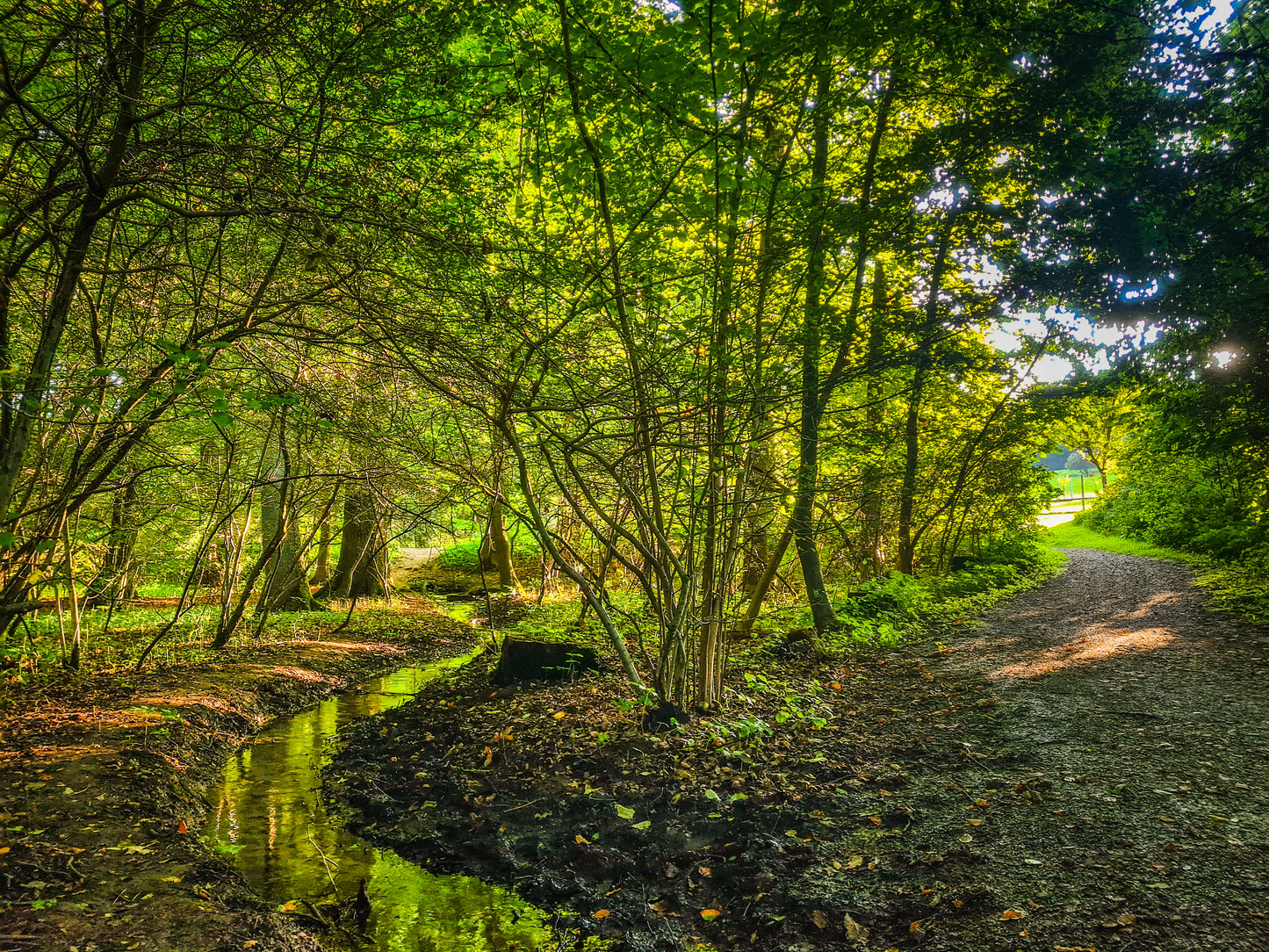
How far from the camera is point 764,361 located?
575cm

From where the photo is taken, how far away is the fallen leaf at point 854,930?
3.01m

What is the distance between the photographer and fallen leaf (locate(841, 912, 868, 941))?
3.01 m

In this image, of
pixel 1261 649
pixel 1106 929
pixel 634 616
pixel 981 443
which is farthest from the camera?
pixel 981 443

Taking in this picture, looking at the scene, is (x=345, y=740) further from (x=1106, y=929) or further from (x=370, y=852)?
(x=1106, y=929)

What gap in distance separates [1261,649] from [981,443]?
6.47 metres

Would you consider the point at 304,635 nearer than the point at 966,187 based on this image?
No

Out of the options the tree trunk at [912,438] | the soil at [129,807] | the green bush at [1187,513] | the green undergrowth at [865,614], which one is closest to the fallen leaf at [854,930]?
the soil at [129,807]

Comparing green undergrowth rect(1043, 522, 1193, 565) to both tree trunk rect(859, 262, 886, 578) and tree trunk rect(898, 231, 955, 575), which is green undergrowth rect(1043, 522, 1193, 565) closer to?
tree trunk rect(898, 231, 955, 575)

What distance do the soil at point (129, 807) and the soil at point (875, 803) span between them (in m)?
1.14

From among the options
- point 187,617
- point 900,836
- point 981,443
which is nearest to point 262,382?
point 900,836

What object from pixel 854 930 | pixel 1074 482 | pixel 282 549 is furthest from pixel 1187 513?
pixel 1074 482

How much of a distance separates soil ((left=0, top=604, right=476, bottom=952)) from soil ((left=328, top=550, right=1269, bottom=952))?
44.9 inches

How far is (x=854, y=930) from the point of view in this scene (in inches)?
120

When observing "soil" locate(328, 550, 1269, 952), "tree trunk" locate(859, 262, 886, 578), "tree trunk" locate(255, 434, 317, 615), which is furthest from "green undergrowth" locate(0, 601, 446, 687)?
"tree trunk" locate(859, 262, 886, 578)
